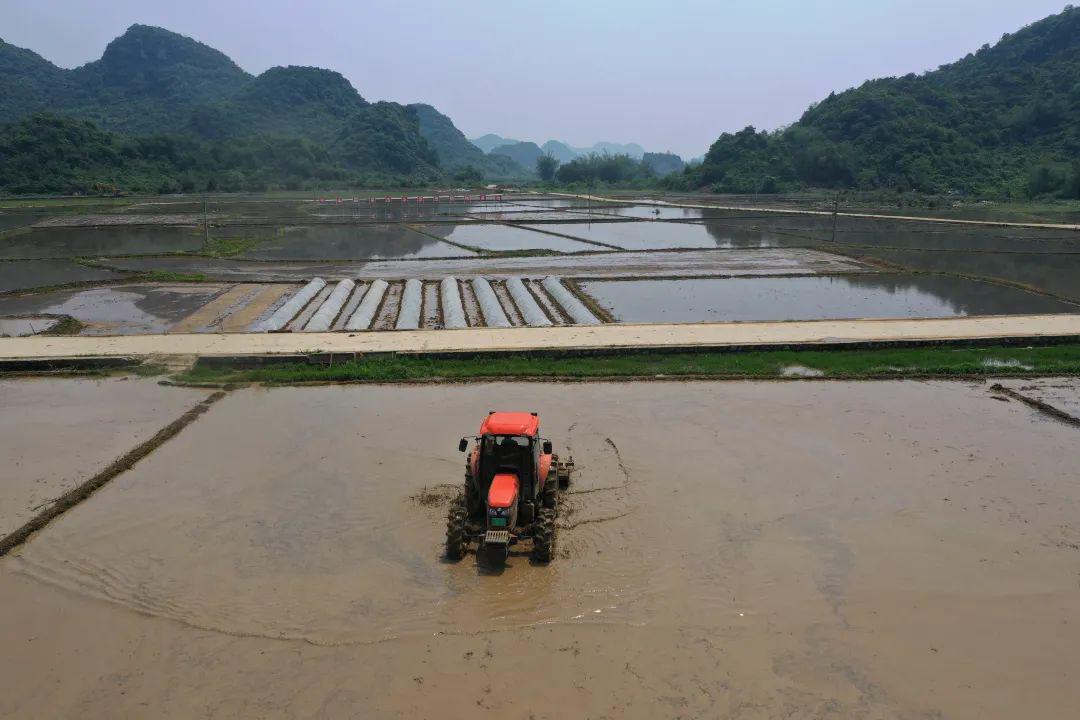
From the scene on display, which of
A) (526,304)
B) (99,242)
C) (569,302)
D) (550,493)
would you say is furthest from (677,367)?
(99,242)

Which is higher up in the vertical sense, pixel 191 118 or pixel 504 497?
pixel 191 118

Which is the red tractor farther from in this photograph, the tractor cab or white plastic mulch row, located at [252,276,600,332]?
white plastic mulch row, located at [252,276,600,332]

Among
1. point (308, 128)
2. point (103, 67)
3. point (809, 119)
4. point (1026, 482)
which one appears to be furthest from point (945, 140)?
point (103, 67)

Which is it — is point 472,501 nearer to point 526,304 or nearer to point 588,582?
point 588,582

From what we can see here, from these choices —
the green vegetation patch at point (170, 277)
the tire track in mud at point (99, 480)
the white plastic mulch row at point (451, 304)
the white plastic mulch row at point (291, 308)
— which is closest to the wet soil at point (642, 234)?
the white plastic mulch row at point (451, 304)

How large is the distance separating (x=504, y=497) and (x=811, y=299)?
1946 centimetres

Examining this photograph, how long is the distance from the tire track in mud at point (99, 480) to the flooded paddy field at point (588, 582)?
0.65 ft

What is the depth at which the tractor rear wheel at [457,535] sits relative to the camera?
902cm

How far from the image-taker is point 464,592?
8.55 m

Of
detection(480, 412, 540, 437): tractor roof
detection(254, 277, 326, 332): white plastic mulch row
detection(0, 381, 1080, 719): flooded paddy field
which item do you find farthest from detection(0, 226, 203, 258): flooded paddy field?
detection(480, 412, 540, 437): tractor roof

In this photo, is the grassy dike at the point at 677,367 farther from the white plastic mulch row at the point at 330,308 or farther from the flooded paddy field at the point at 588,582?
the white plastic mulch row at the point at 330,308

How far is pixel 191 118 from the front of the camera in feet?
442

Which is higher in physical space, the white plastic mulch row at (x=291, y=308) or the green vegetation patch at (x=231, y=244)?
the green vegetation patch at (x=231, y=244)

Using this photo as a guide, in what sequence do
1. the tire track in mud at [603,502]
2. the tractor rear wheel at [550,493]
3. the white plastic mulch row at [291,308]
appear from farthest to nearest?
the white plastic mulch row at [291,308] < the tire track in mud at [603,502] < the tractor rear wheel at [550,493]
